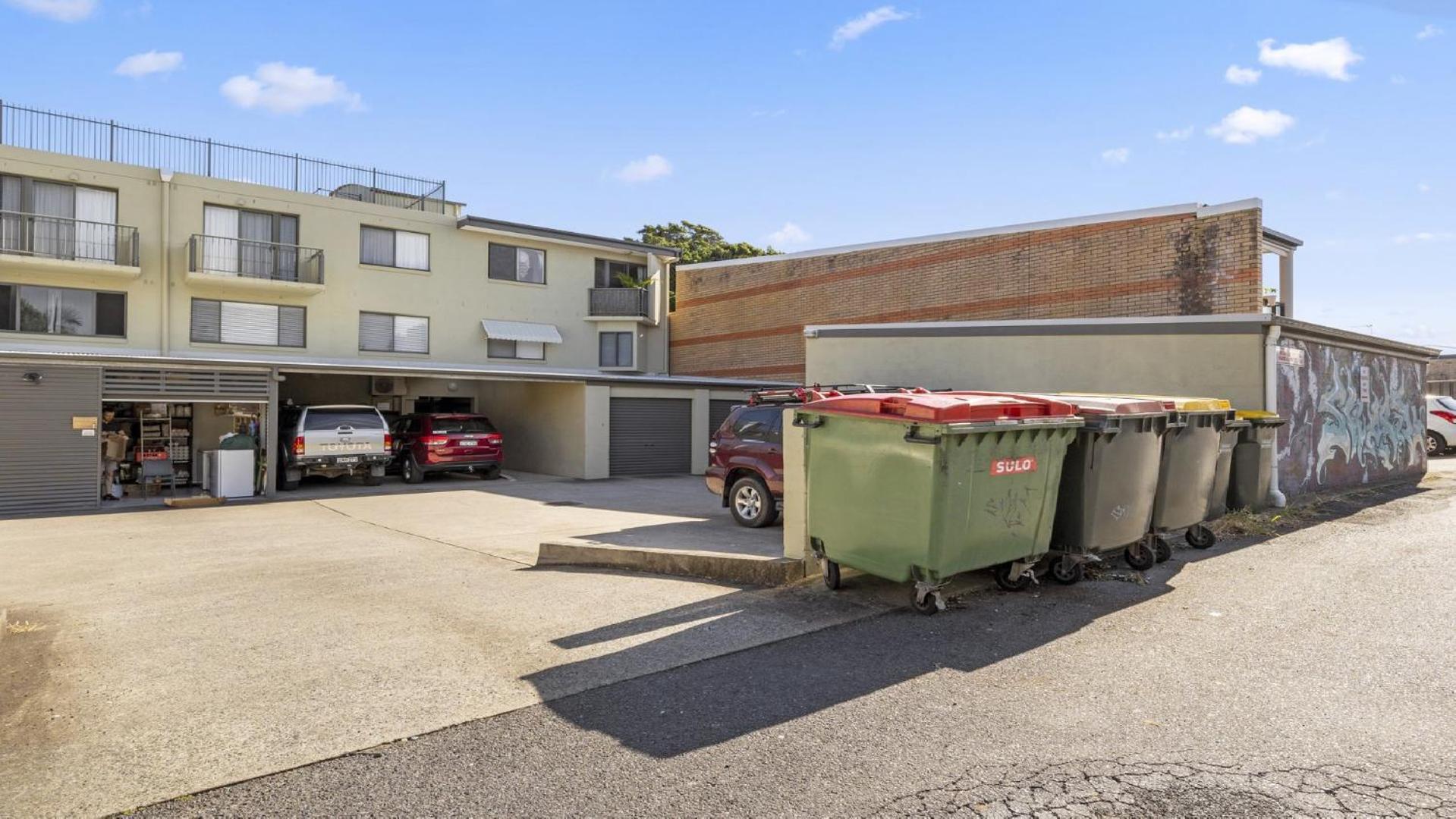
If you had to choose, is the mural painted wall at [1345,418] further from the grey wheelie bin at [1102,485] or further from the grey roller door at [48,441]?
the grey roller door at [48,441]

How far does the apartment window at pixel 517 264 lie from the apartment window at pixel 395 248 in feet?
6.62

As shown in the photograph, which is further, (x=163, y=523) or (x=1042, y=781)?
(x=163, y=523)

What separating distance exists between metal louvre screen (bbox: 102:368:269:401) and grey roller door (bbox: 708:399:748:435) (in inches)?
409

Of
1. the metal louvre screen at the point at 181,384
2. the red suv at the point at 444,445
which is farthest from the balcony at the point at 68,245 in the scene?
the red suv at the point at 444,445

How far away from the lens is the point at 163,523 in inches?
504

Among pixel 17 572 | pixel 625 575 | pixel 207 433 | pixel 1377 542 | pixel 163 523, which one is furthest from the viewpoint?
pixel 207 433

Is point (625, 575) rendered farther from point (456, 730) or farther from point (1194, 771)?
point (1194, 771)

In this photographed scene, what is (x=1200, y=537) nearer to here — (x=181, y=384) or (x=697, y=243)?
(x=181, y=384)

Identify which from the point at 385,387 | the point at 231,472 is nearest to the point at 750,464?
the point at 231,472

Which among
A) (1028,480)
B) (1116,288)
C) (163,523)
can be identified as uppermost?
(1116,288)

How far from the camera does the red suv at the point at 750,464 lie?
10969mm

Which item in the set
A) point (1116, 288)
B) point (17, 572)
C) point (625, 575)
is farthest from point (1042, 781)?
point (1116, 288)

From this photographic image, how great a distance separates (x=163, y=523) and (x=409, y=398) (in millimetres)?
12020

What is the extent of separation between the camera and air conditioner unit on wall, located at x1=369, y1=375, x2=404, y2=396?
23906 mm
